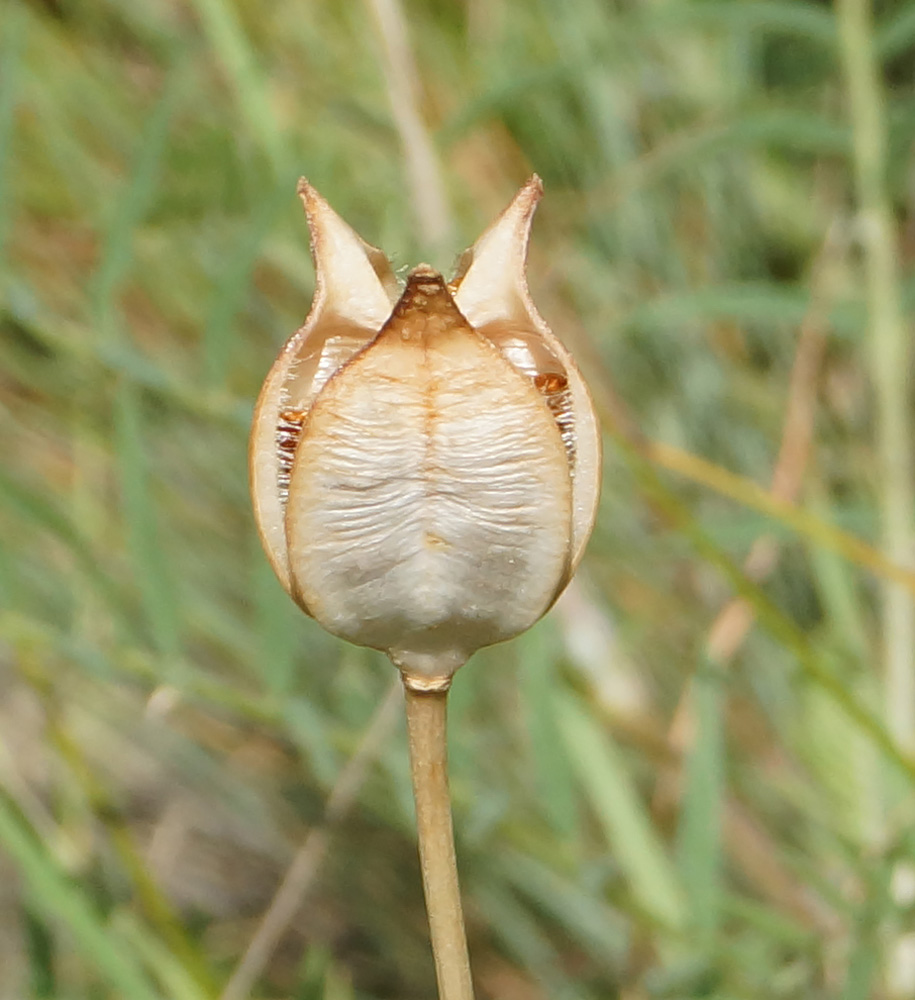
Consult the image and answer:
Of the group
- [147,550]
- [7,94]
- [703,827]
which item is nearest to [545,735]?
[703,827]

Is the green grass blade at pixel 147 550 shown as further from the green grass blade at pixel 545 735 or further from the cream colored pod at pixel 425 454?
the cream colored pod at pixel 425 454

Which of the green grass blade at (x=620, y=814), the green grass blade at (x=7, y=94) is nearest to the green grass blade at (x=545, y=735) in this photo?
the green grass blade at (x=620, y=814)

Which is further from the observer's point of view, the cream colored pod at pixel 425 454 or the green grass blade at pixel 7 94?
the green grass blade at pixel 7 94

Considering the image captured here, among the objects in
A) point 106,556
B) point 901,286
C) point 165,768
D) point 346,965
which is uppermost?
point 901,286

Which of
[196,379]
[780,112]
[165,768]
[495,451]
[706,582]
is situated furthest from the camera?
[165,768]

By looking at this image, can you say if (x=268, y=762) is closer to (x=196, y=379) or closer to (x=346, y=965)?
(x=346, y=965)

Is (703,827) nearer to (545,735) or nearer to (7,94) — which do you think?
(545,735)

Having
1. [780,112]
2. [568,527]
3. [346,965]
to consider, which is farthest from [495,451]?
[346,965]
